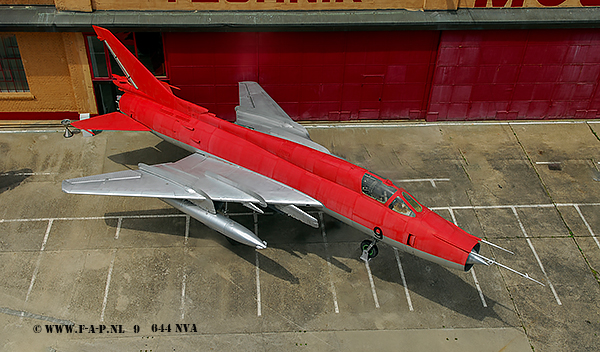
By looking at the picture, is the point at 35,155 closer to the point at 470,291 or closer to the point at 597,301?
the point at 470,291

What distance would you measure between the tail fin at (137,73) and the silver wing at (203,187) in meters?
3.84

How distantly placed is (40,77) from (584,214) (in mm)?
25481

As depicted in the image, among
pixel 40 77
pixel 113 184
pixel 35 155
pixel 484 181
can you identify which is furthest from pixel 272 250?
pixel 40 77

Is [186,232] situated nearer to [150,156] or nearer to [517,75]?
[150,156]

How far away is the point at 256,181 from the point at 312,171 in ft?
6.71

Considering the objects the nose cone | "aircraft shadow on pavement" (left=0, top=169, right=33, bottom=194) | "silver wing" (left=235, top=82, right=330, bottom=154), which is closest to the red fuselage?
the nose cone

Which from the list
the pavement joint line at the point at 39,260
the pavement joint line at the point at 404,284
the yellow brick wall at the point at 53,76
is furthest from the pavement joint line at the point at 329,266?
the yellow brick wall at the point at 53,76

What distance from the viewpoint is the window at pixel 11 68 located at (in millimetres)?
21766

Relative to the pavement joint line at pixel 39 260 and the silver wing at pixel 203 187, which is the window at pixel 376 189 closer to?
the silver wing at pixel 203 187

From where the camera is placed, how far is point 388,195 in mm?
14562

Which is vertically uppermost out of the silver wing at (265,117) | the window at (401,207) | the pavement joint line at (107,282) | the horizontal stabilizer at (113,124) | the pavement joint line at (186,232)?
the silver wing at (265,117)

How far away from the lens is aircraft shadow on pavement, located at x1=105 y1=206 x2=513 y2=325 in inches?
614

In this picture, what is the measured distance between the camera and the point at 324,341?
46.7 ft

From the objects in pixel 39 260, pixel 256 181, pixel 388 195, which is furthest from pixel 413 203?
pixel 39 260
